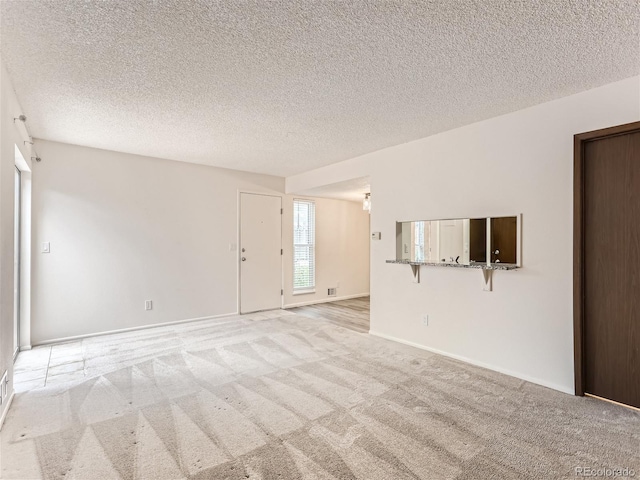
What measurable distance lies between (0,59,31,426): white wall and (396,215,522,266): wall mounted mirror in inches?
143

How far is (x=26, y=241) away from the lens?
382cm

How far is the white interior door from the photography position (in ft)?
18.5

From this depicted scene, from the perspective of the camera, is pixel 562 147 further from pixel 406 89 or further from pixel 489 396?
pixel 489 396

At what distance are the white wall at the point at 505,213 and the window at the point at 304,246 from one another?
2.47m

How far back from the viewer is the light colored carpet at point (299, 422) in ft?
5.88

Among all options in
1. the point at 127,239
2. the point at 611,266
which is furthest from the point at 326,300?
the point at 611,266

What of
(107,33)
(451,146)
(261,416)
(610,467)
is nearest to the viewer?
(610,467)

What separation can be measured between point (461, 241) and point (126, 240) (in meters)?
4.28

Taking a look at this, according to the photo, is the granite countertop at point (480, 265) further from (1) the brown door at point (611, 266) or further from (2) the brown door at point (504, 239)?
(1) the brown door at point (611, 266)

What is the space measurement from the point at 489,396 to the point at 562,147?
2.12 metres

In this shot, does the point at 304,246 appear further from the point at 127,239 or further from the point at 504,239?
the point at 504,239

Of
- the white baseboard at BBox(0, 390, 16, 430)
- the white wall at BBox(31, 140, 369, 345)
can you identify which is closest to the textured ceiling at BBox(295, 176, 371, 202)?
the white wall at BBox(31, 140, 369, 345)

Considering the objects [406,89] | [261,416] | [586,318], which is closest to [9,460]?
[261,416]

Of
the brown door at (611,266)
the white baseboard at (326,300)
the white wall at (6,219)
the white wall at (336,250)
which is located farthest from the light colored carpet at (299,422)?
the white wall at (336,250)
